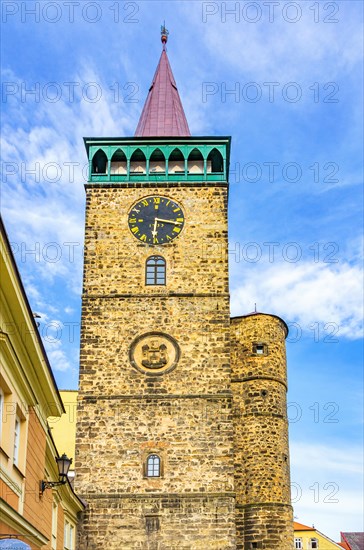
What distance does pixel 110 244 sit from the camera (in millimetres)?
30078

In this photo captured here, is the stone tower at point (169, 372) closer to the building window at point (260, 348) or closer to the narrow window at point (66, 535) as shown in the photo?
the building window at point (260, 348)

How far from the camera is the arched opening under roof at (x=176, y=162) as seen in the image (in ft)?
104

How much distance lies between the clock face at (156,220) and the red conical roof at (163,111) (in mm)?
3930

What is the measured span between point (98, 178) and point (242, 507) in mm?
13343

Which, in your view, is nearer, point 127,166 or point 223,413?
point 223,413

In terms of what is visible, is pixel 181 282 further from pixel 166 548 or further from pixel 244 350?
pixel 166 548

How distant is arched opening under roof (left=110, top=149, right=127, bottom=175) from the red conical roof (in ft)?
6.67

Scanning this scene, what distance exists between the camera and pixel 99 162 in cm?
3247

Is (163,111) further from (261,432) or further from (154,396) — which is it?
(261,432)

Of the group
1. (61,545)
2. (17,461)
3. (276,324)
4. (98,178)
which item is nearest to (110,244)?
(98,178)

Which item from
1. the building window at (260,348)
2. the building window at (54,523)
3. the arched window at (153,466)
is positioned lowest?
the building window at (54,523)

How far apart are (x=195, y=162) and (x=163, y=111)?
3.91m

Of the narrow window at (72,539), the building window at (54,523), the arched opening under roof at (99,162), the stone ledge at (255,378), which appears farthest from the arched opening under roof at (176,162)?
the building window at (54,523)

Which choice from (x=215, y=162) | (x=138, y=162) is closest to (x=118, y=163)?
(x=138, y=162)
